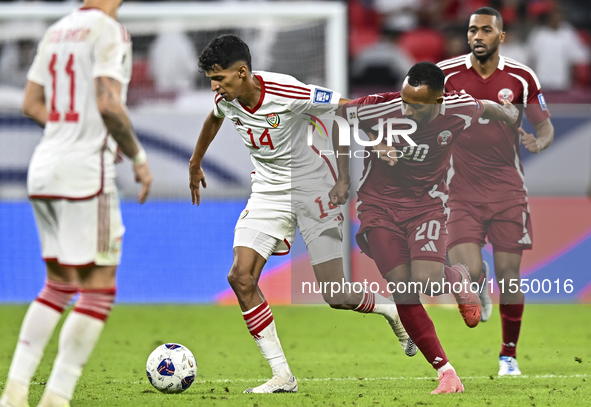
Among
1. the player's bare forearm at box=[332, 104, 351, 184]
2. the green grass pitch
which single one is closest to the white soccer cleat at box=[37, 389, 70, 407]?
the green grass pitch

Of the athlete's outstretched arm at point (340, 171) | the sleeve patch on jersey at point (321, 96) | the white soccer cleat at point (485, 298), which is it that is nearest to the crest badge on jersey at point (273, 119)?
the sleeve patch on jersey at point (321, 96)

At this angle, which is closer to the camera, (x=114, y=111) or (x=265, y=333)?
(x=114, y=111)

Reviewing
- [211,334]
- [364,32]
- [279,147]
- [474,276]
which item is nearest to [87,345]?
[279,147]

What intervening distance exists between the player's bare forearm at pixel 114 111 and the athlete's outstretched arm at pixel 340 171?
5.74 feet

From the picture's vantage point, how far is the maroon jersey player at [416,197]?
539 centimetres

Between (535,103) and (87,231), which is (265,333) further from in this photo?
(535,103)

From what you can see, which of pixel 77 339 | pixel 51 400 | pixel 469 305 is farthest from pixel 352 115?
pixel 51 400

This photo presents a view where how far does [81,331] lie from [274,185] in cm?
192

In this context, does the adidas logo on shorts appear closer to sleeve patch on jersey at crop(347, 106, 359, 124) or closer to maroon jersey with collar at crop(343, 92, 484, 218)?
maroon jersey with collar at crop(343, 92, 484, 218)

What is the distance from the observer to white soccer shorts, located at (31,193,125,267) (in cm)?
421

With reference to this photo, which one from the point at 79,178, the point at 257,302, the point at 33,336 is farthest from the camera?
the point at 257,302

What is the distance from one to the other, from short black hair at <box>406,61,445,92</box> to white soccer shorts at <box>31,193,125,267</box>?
2092 mm

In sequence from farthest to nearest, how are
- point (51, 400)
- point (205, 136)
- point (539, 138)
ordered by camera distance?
point (539, 138)
point (205, 136)
point (51, 400)

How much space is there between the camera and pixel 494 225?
6.49 metres
